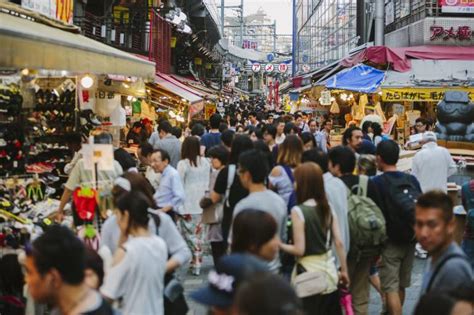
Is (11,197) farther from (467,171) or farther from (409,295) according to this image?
(467,171)

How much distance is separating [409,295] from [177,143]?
472 centimetres

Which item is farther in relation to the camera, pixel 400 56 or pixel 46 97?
pixel 400 56

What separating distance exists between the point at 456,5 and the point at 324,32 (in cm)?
3166

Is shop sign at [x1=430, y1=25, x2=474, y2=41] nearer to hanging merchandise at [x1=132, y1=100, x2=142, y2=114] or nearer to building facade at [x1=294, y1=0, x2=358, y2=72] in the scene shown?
hanging merchandise at [x1=132, y1=100, x2=142, y2=114]

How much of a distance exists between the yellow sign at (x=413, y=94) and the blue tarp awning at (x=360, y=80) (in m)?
0.37

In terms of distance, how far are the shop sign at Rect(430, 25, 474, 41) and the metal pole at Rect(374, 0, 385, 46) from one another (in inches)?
243

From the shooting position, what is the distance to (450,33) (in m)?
22.3

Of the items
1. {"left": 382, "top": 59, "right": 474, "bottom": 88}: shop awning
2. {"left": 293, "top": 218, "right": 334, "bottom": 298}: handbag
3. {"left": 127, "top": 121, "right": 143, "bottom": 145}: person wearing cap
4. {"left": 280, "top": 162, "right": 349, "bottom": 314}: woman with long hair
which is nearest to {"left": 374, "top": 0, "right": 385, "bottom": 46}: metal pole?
{"left": 382, "top": 59, "right": 474, "bottom": 88}: shop awning

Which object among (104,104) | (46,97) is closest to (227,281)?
(46,97)

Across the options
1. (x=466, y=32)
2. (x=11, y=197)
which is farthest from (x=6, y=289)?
(x=466, y=32)

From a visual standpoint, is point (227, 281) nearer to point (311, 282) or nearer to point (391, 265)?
point (311, 282)

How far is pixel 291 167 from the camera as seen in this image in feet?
25.0

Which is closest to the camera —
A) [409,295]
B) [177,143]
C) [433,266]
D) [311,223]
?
[433,266]

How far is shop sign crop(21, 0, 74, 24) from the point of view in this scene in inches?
469
